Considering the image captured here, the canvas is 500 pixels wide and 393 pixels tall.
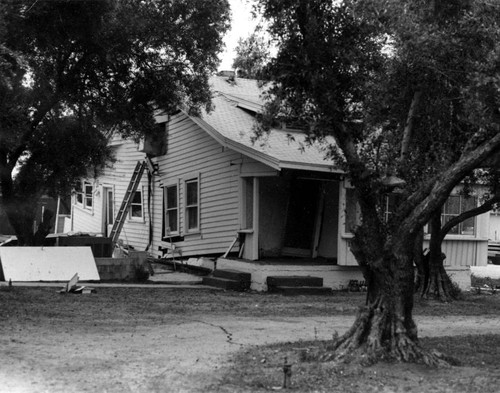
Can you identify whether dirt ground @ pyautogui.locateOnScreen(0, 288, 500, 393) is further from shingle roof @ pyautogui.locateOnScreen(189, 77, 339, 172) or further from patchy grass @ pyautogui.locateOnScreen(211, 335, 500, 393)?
shingle roof @ pyautogui.locateOnScreen(189, 77, 339, 172)

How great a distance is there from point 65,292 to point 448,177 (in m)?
9.08

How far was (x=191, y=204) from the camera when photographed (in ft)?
70.6

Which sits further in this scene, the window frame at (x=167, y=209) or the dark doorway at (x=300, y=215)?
the window frame at (x=167, y=209)

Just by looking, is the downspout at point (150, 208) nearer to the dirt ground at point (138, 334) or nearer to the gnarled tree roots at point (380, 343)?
the dirt ground at point (138, 334)

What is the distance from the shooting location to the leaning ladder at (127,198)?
23953 mm

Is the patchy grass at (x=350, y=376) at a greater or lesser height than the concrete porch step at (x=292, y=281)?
lesser

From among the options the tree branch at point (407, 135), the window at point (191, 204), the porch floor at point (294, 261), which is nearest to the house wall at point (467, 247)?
the porch floor at point (294, 261)

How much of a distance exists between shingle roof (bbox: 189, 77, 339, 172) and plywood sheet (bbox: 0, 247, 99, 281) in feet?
14.5

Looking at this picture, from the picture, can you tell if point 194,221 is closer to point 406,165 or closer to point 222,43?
point 222,43

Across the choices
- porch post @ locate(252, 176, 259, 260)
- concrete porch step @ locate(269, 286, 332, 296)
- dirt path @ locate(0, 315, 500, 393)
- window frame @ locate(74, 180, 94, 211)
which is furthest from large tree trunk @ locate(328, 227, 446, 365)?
window frame @ locate(74, 180, 94, 211)

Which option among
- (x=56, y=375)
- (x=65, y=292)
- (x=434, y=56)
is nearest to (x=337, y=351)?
(x=56, y=375)

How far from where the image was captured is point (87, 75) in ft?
54.3

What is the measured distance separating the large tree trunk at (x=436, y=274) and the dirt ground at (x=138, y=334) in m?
2.39

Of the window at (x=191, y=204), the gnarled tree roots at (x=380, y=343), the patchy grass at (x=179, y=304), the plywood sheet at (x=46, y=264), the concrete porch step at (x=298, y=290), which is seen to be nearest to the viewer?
the gnarled tree roots at (x=380, y=343)
